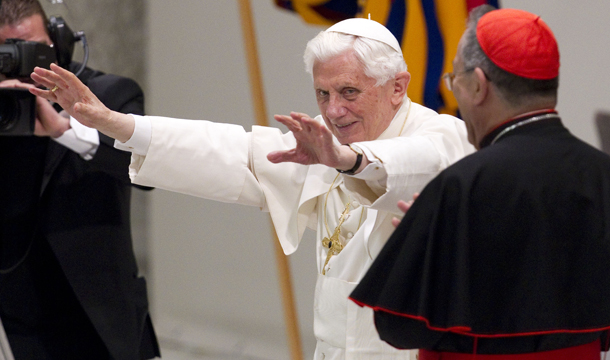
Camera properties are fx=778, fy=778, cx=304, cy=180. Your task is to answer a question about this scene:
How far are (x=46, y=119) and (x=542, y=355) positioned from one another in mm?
1786

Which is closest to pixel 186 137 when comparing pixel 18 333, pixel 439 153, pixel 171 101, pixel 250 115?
pixel 439 153

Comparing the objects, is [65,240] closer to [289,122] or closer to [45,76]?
[45,76]

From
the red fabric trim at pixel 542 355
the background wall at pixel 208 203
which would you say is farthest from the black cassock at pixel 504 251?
the background wall at pixel 208 203

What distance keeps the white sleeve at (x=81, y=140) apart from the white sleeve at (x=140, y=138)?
2.06 feet

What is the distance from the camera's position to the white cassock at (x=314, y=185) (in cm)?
206

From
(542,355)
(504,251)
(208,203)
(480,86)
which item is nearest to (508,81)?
(480,86)

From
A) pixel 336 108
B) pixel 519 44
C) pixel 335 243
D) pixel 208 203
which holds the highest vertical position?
pixel 519 44

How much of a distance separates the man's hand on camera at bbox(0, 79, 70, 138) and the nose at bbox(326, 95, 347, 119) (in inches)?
41.2

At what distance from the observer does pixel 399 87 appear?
7.11 ft

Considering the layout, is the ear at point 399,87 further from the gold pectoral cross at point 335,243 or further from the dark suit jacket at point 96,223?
the dark suit jacket at point 96,223

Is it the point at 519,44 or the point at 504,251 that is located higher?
the point at 519,44

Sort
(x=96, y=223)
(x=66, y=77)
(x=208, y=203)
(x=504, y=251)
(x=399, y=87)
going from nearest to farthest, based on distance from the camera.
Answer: (x=504, y=251)
(x=66, y=77)
(x=399, y=87)
(x=96, y=223)
(x=208, y=203)

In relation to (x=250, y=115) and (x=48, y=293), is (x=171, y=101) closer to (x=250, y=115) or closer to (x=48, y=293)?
(x=250, y=115)

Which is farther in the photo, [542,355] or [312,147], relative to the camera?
[312,147]
